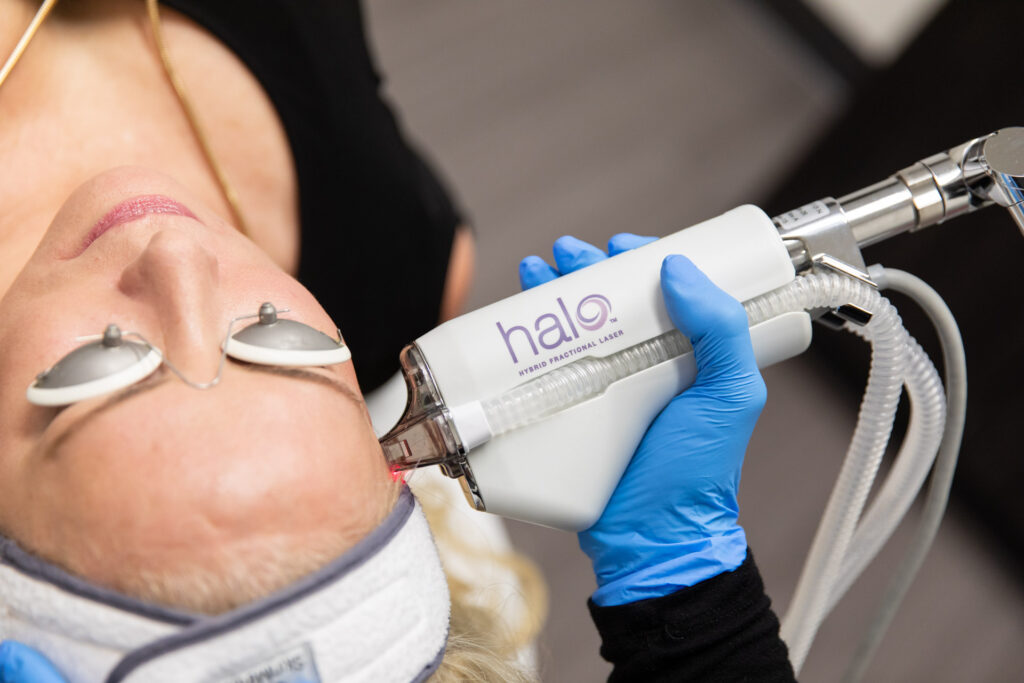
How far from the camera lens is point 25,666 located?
2.31ft

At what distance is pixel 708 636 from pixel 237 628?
0.55 metres

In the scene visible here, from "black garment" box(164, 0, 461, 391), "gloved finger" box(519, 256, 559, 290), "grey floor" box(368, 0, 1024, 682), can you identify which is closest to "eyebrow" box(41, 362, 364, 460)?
"gloved finger" box(519, 256, 559, 290)

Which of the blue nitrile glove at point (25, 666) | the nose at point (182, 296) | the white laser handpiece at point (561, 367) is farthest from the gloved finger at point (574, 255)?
the blue nitrile glove at point (25, 666)

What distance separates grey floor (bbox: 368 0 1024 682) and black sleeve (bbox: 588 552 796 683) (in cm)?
97

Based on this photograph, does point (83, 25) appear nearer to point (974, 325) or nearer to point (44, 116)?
point (44, 116)

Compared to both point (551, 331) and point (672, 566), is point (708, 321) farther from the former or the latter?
point (672, 566)

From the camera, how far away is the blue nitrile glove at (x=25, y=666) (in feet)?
2.31

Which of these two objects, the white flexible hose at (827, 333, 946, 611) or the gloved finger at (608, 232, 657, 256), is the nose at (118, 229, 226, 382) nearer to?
the gloved finger at (608, 232, 657, 256)

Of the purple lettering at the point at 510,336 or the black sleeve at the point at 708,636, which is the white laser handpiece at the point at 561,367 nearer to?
the purple lettering at the point at 510,336

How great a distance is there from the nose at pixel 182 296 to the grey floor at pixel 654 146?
1301 mm

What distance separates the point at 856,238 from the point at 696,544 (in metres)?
0.41

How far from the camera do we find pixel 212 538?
2.28 feet

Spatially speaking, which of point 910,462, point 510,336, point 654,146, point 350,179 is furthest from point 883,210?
point 654,146

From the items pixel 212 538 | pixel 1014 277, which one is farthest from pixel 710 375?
pixel 1014 277
